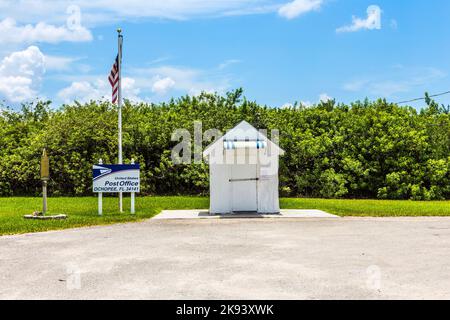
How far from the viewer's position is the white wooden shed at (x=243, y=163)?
17781 mm

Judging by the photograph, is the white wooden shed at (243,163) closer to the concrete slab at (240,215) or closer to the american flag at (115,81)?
the concrete slab at (240,215)

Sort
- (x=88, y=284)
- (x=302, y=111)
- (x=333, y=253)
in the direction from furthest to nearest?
(x=302, y=111), (x=333, y=253), (x=88, y=284)

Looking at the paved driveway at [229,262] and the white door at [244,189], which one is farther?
the white door at [244,189]

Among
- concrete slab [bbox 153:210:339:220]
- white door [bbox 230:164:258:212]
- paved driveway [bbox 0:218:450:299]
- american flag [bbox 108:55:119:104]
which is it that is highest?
american flag [bbox 108:55:119:104]

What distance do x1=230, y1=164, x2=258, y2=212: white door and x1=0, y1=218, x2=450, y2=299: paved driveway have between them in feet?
15.2

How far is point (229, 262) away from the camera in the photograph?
343 inches

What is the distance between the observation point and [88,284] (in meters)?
7.18

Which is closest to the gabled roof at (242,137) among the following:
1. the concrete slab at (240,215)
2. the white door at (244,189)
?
the white door at (244,189)

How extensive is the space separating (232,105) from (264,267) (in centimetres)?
2603

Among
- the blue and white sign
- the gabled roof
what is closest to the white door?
the gabled roof

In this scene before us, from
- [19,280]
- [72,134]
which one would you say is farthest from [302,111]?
[19,280]

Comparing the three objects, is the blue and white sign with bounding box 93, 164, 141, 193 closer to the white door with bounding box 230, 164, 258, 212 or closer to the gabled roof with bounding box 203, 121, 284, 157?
the gabled roof with bounding box 203, 121, 284, 157

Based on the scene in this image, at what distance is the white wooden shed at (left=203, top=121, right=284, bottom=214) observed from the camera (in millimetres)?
17781
